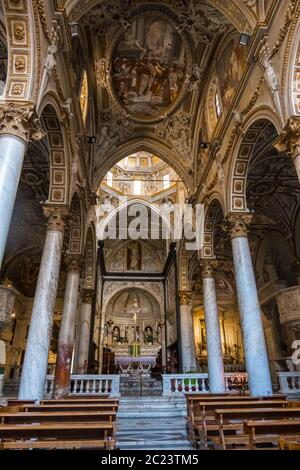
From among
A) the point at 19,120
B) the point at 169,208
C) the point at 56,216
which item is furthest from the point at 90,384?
the point at 169,208

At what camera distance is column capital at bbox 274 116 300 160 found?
653 centimetres

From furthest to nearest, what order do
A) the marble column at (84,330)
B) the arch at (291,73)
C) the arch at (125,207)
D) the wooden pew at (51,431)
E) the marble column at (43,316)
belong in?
the arch at (125,207) < the marble column at (84,330) < the marble column at (43,316) < the arch at (291,73) < the wooden pew at (51,431)

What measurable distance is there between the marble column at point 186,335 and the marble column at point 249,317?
28.2 feet

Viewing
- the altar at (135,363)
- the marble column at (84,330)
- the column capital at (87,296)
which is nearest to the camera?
the marble column at (84,330)

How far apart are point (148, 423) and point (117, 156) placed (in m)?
12.9

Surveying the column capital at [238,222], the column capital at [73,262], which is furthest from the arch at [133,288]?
the column capital at [238,222]

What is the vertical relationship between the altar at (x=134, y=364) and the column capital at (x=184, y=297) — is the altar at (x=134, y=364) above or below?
below

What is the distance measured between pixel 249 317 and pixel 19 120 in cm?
785

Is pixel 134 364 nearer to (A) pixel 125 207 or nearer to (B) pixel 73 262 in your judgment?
(B) pixel 73 262

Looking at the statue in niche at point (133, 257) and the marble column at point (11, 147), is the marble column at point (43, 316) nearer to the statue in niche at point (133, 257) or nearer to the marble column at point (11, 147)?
the marble column at point (11, 147)

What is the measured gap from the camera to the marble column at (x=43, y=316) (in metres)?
7.17

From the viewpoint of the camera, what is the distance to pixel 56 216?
9617 mm
